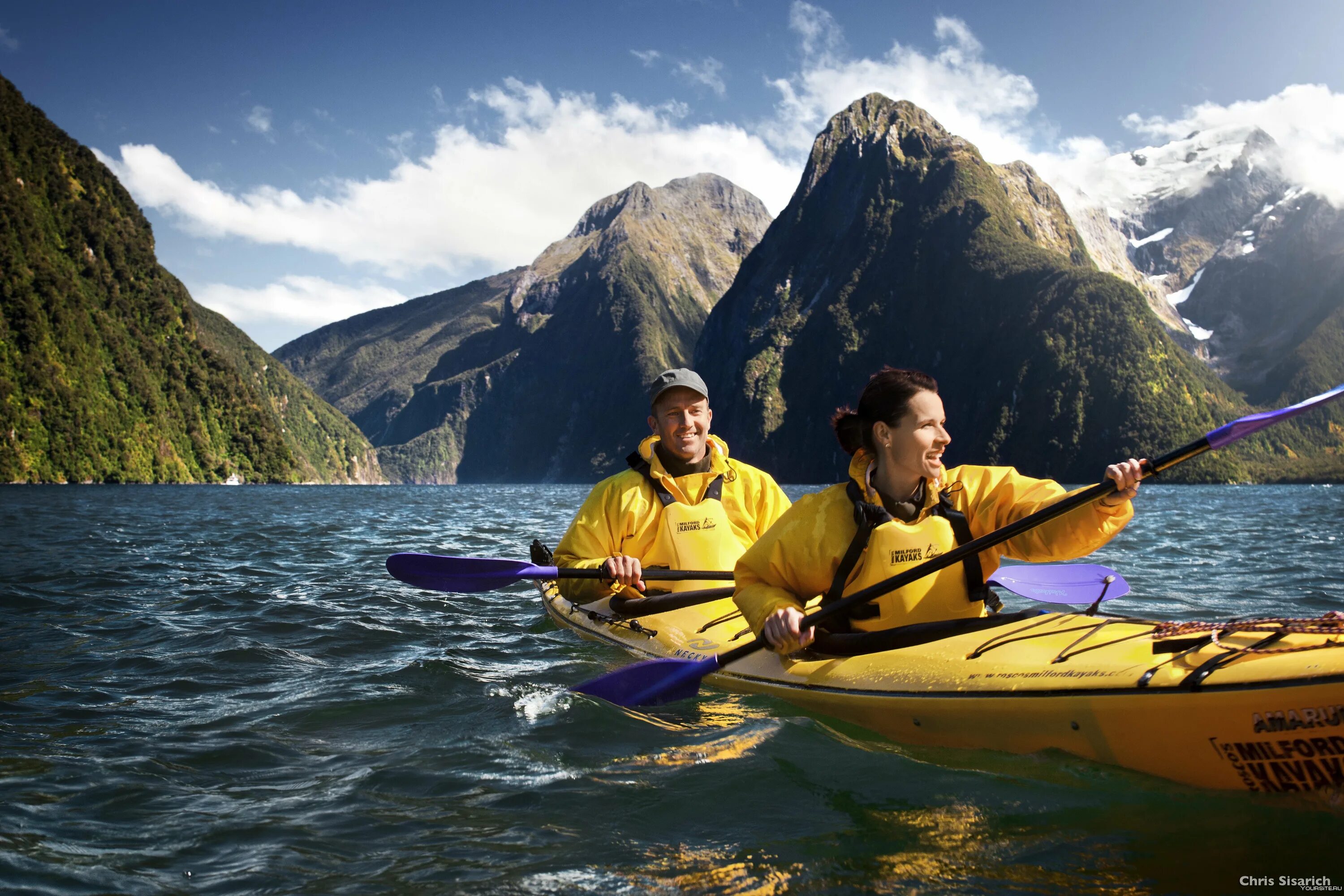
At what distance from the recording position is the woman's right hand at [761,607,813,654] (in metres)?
4.13

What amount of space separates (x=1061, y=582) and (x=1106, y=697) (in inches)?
111

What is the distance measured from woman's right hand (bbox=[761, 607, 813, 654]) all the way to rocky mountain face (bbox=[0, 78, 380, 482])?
90.7 m

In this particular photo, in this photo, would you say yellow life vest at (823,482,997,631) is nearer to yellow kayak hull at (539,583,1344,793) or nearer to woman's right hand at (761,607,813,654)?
yellow kayak hull at (539,583,1344,793)

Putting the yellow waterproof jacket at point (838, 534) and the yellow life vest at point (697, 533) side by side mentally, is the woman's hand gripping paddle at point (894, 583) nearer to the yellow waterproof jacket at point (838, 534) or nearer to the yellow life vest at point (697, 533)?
the yellow waterproof jacket at point (838, 534)

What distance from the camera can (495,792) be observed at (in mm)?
4000

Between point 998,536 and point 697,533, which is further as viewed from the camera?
point 697,533

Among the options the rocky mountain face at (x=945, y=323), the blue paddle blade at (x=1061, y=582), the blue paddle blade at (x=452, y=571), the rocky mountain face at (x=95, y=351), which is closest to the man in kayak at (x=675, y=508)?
the blue paddle blade at (x=452, y=571)

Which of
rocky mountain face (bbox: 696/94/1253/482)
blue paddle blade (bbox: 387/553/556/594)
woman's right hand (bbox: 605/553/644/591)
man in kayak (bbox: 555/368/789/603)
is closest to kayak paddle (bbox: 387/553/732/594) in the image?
blue paddle blade (bbox: 387/553/556/594)

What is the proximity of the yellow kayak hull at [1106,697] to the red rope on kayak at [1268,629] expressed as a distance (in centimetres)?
3

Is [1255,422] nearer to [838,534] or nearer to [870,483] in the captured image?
[870,483]

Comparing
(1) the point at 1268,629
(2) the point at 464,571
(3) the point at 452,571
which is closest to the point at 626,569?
(2) the point at 464,571

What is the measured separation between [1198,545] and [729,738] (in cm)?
1553

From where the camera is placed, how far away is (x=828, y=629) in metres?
4.65

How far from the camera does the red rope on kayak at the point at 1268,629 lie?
3.21 m
